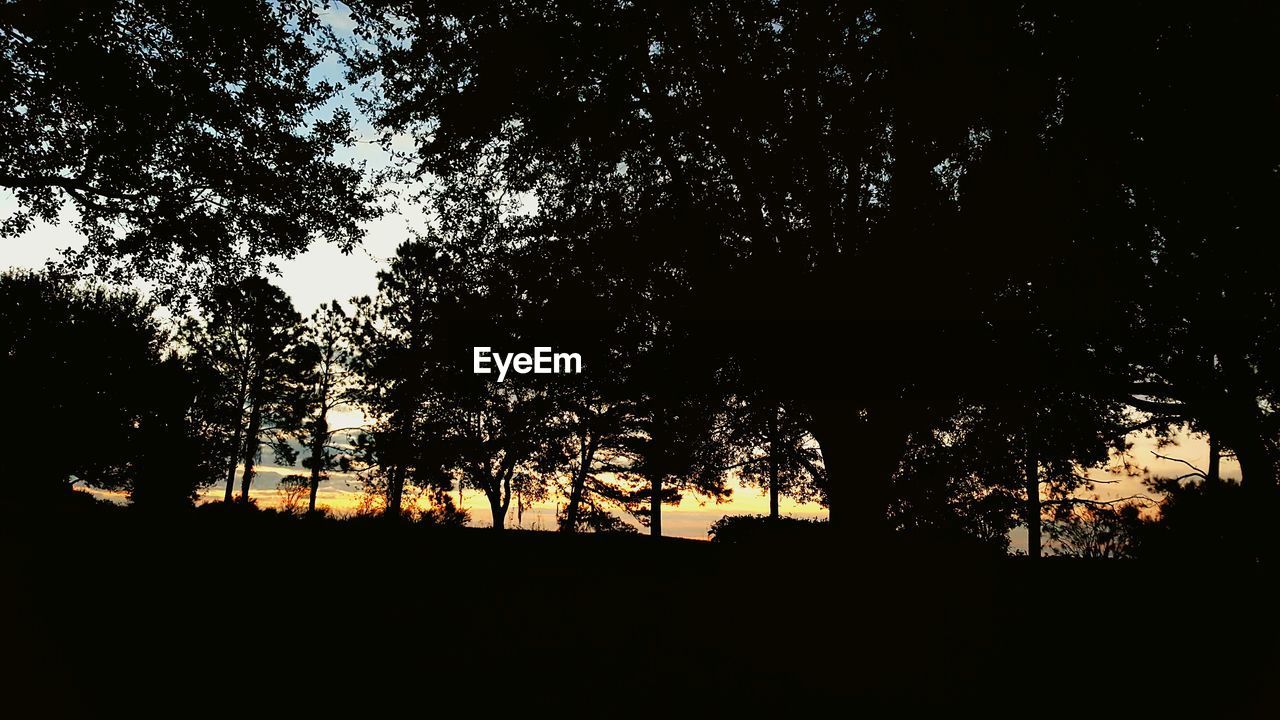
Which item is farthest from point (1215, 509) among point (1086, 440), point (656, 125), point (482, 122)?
point (482, 122)

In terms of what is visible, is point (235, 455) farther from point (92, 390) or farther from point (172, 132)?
point (172, 132)

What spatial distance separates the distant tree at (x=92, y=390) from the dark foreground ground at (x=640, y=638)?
24.8m

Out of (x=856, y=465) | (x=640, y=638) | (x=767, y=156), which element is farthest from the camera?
(x=856, y=465)

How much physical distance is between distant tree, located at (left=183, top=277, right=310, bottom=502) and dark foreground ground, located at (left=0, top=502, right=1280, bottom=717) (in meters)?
28.5

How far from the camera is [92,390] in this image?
31.0 m

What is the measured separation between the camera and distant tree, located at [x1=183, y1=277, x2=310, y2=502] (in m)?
33.0

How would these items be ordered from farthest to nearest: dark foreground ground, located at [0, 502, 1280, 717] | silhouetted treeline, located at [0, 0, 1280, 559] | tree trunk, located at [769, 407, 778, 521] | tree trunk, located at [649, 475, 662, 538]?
tree trunk, located at [649, 475, 662, 538]
tree trunk, located at [769, 407, 778, 521]
silhouetted treeline, located at [0, 0, 1280, 559]
dark foreground ground, located at [0, 502, 1280, 717]

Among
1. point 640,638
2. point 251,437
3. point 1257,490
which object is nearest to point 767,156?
point 640,638

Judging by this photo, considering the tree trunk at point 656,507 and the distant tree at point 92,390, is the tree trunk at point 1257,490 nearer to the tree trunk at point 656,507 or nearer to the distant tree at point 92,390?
the tree trunk at point 656,507

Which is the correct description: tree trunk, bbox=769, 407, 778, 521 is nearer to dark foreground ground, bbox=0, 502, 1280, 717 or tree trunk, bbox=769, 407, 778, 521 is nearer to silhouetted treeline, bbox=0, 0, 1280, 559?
silhouetted treeline, bbox=0, 0, 1280, 559

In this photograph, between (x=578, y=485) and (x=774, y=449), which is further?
(x=578, y=485)

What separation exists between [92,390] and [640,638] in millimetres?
36660

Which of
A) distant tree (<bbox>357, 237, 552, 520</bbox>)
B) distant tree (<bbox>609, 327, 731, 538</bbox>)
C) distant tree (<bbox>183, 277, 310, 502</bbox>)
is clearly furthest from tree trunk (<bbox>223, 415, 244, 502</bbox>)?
distant tree (<bbox>609, 327, 731, 538</bbox>)

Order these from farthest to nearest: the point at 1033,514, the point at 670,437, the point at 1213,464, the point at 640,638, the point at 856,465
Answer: the point at 1033,514, the point at 670,437, the point at 1213,464, the point at 856,465, the point at 640,638
